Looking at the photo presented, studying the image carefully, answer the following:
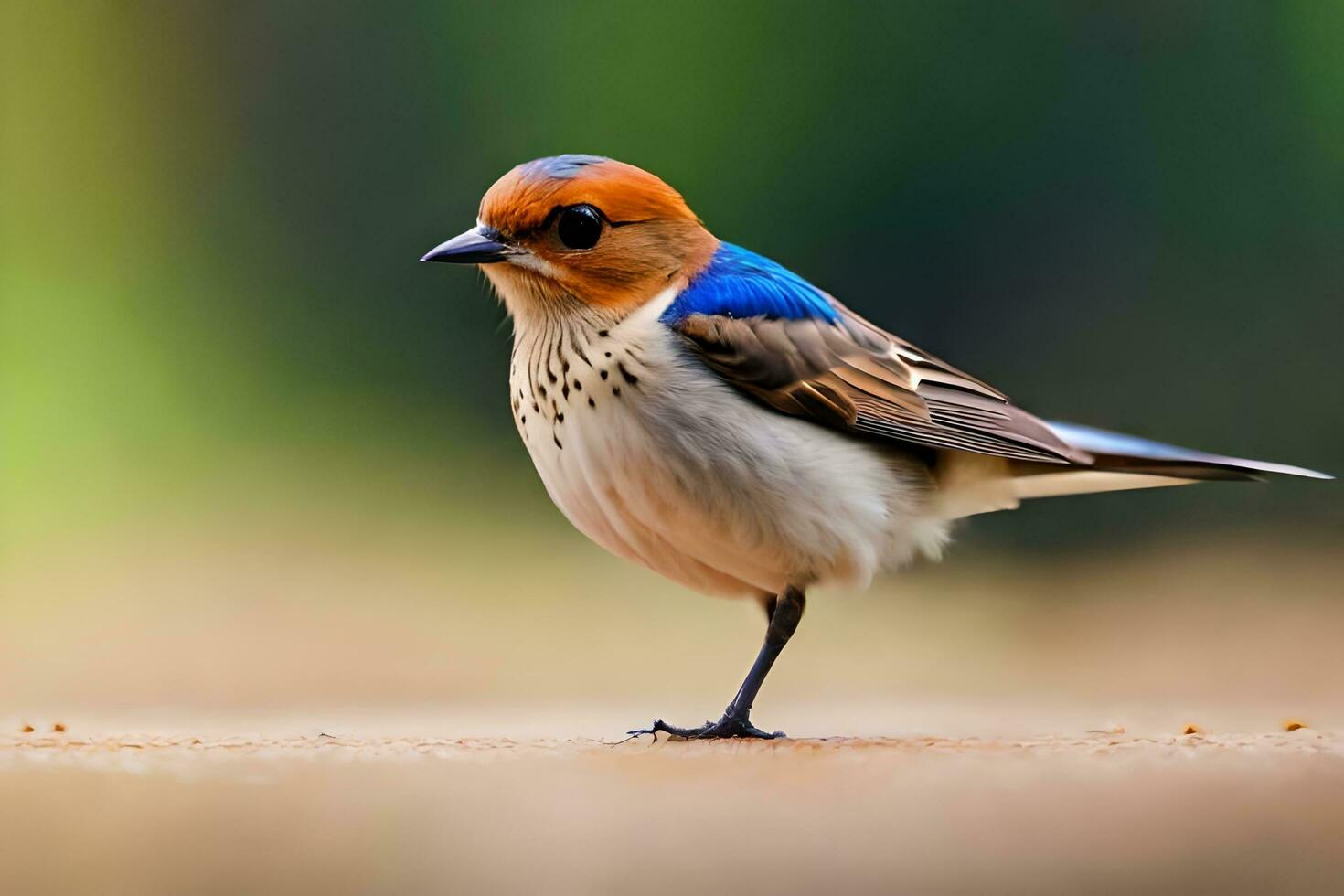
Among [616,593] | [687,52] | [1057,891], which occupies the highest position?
[687,52]

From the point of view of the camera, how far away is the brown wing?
2.88 m

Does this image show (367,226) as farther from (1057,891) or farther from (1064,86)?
(1057,891)

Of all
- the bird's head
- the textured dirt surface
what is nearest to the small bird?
the bird's head

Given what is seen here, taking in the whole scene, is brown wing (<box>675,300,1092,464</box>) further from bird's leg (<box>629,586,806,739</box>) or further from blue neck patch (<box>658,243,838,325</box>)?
bird's leg (<box>629,586,806,739</box>)

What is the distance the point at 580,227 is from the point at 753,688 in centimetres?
91

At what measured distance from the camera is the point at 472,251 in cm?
278

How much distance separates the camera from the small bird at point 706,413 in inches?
108

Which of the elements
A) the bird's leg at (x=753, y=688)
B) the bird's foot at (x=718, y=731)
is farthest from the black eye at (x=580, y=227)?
the bird's foot at (x=718, y=731)

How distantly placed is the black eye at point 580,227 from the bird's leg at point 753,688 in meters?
0.76

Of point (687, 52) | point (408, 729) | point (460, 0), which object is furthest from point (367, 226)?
point (408, 729)

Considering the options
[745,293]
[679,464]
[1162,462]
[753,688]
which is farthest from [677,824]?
[1162,462]

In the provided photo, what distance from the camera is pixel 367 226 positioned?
26.2 ft

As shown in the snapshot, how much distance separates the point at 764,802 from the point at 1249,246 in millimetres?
6141

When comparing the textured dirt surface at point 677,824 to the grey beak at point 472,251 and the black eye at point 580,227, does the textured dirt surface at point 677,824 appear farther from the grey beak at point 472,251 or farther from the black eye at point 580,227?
the black eye at point 580,227
